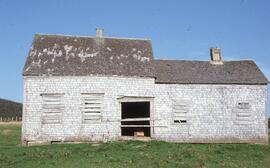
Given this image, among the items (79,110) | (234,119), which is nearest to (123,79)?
(79,110)

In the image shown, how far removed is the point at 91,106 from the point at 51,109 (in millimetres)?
2440

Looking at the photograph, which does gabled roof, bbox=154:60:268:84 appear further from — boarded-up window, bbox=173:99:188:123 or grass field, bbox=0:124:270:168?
grass field, bbox=0:124:270:168

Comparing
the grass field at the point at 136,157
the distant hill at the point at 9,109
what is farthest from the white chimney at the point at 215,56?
the distant hill at the point at 9,109

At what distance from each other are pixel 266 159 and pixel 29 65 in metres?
15.3

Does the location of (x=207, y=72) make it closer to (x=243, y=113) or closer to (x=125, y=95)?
(x=243, y=113)

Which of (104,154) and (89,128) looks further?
(89,128)

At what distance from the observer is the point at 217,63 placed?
1233 inches

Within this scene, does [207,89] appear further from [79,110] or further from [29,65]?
[29,65]

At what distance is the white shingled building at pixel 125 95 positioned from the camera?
2600 centimetres

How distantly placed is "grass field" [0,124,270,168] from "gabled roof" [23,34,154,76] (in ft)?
18.3

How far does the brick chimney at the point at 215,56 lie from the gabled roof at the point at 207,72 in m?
0.38

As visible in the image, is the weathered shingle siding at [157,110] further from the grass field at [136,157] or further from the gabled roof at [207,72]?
the grass field at [136,157]

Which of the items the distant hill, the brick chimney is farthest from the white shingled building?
the distant hill

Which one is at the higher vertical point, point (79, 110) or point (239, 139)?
point (79, 110)
